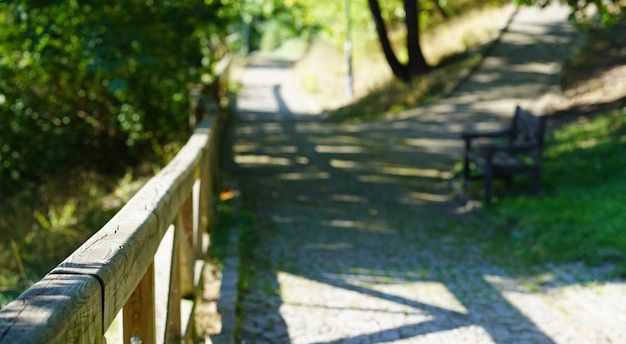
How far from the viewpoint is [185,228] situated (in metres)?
5.75

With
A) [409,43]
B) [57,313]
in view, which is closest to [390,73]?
[409,43]

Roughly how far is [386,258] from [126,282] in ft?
17.8

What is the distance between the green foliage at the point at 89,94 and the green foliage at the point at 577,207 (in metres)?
5.04

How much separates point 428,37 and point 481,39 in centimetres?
281

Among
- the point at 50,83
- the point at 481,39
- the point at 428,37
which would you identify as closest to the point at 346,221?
the point at 50,83

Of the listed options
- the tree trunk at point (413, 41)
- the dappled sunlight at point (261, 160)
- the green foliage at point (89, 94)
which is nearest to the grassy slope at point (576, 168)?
the tree trunk at point (413, 41)

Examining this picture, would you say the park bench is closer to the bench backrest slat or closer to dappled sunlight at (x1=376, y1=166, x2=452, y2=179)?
the bench backrest slat

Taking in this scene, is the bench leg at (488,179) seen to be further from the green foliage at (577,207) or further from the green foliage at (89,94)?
the green foliage at (89,94)

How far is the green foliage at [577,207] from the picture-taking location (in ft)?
26.3

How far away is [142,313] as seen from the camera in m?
3.45

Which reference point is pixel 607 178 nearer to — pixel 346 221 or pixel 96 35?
pixel 346 221

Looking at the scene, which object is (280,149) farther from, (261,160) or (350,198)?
(350,198)

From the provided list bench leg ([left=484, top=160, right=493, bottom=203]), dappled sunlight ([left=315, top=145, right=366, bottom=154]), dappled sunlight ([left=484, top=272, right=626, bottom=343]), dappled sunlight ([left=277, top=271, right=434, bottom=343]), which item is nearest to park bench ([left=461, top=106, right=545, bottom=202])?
bench leg ([left=484, top=160, right=493, bottom=203])

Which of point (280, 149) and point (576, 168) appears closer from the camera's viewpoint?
point (576, 168)
